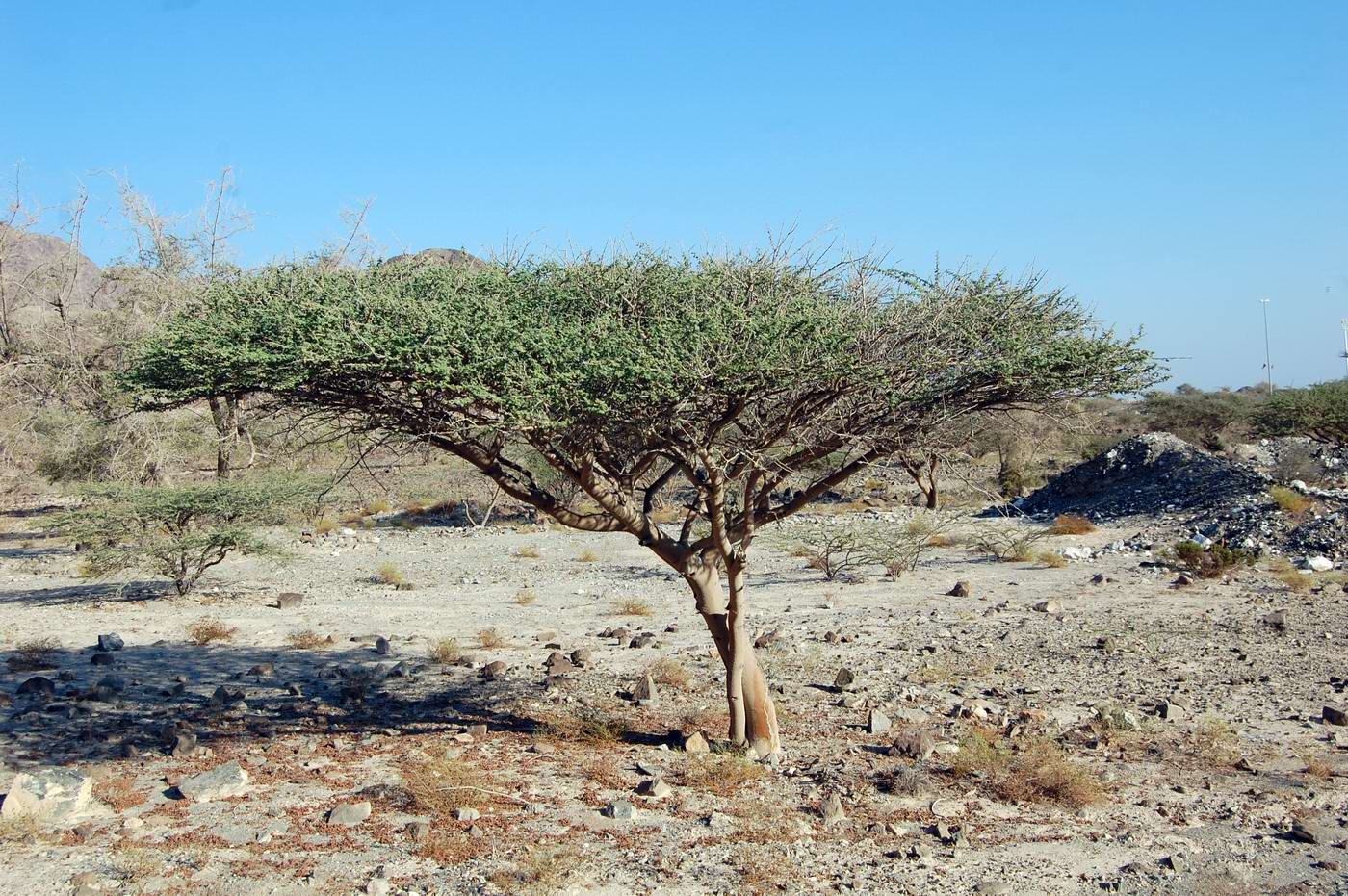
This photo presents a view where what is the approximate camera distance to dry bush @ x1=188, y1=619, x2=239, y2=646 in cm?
1264

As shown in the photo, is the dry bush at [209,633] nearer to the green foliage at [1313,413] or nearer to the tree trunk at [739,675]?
the tree trunk at [739,675]

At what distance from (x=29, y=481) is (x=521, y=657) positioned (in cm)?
2675

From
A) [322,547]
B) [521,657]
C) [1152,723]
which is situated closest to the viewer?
[1152,723]

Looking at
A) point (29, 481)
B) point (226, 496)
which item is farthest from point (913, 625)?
point (29, 481)

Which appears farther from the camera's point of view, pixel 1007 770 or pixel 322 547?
pixel 322 547

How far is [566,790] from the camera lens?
278 inches

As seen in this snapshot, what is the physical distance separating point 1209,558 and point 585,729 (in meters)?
11.5

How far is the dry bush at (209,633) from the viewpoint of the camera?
498 inches

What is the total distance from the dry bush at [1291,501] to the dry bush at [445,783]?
55.0ft

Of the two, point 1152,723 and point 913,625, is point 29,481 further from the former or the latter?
point 1152,723

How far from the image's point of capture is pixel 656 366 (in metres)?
6.19

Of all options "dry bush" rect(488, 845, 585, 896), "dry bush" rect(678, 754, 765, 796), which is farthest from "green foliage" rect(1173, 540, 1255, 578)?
"dry bush" rect(488, 845, 585, 896)

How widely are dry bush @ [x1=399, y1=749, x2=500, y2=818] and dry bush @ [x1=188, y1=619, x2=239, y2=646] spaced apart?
6.09 meters

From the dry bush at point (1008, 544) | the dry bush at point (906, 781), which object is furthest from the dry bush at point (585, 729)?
the dry bush at point (1008, 544)
